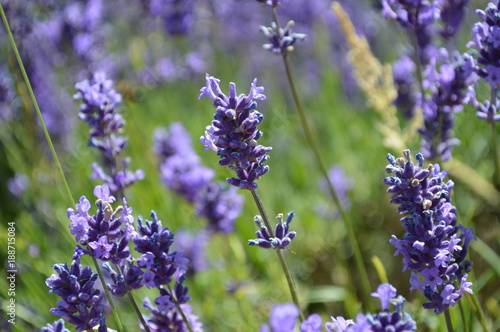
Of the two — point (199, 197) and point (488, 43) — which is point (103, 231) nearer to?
point (488, 43)

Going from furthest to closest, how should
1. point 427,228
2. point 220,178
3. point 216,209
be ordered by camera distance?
1. point 220,178
2. point 216,209
3. point 427,228

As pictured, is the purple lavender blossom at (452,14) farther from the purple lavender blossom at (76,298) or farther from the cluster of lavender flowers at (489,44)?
the purple lavender blossom at (76,298)

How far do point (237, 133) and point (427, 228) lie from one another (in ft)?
1.83

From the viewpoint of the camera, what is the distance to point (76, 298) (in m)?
1.51

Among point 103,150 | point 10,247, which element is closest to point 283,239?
point 103,150

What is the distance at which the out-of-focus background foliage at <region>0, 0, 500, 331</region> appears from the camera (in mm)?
2939

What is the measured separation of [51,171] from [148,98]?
1.69 m

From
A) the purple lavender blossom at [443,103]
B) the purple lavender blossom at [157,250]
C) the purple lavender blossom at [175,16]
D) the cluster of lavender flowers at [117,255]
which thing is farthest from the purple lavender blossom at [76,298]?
the purple lavender blossom at [175,16]

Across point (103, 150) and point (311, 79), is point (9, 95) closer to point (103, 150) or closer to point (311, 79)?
point (103, 150)

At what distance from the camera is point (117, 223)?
1.57 m

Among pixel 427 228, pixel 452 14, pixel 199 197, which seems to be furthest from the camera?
pixel 199 197

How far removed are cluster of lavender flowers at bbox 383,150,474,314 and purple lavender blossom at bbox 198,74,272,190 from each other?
362mm

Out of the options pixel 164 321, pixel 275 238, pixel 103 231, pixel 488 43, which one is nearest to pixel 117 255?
pixel 103 231

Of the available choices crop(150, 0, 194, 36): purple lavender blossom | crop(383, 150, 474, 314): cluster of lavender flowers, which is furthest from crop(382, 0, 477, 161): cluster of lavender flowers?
crop(150, 0, 194, 36): purple lavender blossom
